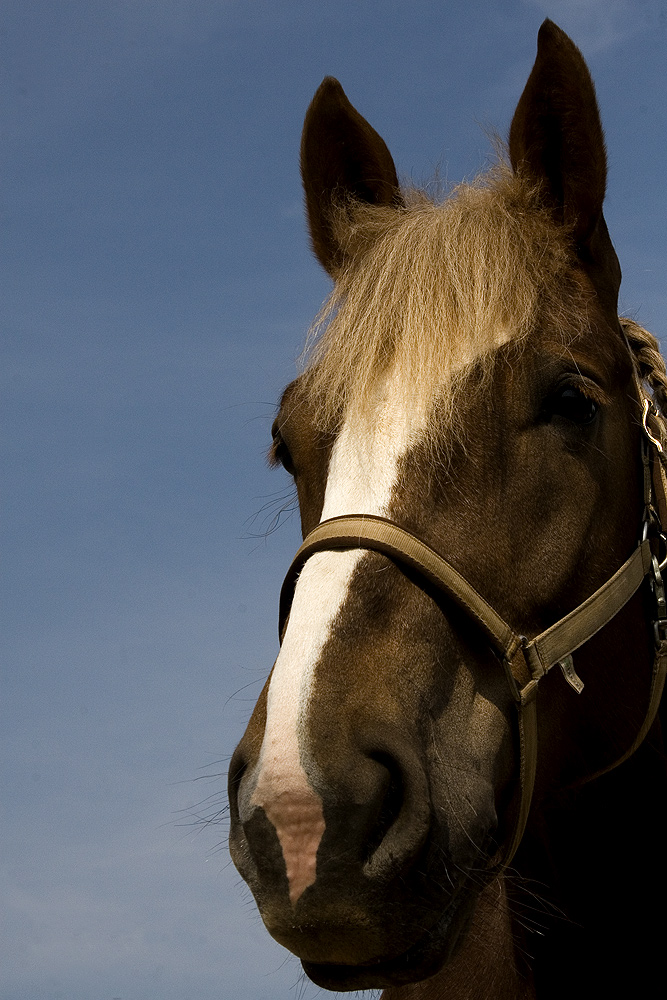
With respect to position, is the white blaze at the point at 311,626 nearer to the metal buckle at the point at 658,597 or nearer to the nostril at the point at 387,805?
the nostril at the point at 387,805

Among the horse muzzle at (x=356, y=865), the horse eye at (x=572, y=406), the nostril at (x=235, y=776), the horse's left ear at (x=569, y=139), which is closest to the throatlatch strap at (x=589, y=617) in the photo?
the horse eye at (x=572, y=406)

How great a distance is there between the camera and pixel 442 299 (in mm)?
3244

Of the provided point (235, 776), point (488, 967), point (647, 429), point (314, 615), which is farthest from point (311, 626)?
point (488, 967)

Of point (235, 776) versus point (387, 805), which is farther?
point (235, 776)

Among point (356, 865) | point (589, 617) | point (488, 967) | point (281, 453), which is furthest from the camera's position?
point (281, 453)

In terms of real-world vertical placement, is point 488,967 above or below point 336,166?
below

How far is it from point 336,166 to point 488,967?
10.5ft

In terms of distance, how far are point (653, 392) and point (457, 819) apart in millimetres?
1907

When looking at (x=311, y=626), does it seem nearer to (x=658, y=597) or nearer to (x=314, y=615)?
(x=314, y=615)

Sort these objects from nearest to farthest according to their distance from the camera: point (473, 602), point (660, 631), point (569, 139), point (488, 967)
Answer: point (473, 602)
point (660, 631)
point (569, 139)
point (488, 967)

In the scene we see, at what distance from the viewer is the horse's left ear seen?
342 cm

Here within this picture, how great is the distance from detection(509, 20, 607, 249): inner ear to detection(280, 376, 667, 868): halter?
2.77 ft

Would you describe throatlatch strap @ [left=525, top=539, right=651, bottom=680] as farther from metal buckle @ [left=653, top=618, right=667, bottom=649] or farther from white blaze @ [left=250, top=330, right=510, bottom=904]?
white blaze @ [left=250, top=330, right=510, bottom=904]

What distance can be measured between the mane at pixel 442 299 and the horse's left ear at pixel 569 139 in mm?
74
